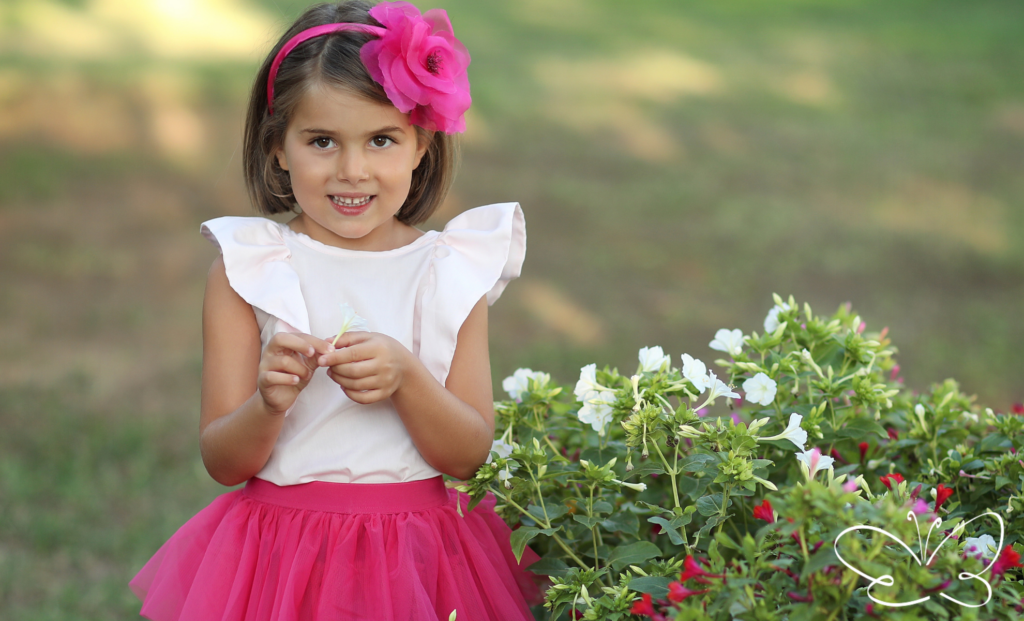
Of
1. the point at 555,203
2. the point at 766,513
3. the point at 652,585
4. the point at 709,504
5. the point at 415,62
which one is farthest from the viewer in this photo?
the point at 555,203

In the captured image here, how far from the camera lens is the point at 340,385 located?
1798 millimetres

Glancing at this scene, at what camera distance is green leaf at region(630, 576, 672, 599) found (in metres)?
1.65

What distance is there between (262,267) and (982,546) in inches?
55.8

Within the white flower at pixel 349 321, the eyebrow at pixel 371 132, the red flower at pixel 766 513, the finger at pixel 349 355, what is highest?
the eyebrow at pixel 371 132

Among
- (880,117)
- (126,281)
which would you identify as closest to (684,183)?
(880,117)

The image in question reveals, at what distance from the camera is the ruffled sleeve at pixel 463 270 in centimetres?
197

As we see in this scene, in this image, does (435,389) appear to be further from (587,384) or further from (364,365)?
(587,384)

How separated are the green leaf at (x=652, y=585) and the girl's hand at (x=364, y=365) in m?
0.55

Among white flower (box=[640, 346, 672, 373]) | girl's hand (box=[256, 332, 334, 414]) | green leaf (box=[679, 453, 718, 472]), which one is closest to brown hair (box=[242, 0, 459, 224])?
girl's hand (box=[256, 332, 334, 414])

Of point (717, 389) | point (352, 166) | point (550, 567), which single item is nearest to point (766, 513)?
point (717, 389)

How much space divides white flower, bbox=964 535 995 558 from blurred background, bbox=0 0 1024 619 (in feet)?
5.68

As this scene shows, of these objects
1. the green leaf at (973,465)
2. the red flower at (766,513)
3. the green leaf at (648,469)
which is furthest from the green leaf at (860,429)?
the red flower at (766,513)

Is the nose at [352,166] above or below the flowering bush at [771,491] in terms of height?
above

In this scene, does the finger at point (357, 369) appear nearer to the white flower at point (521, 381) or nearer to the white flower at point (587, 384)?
the white flower at point (587, 384)
